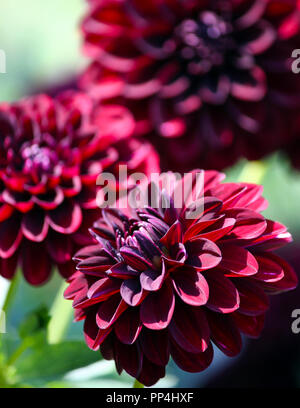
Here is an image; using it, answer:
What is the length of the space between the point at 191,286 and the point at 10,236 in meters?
0.14

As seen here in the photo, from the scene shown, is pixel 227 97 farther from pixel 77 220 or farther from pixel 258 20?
pixel 77 220

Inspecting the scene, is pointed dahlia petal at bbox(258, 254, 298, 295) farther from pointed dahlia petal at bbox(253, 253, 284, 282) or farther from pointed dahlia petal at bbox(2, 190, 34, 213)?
pointed dahlia petal at bbox(2, 190, 34, 213)

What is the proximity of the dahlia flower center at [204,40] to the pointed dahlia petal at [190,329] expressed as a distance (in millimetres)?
217

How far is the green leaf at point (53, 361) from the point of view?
38 centimetres

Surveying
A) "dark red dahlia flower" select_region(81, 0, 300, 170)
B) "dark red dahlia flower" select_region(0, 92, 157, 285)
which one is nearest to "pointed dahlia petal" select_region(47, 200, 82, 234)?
"dark red dahlia flower" select_region(0, 92, 157, 285)

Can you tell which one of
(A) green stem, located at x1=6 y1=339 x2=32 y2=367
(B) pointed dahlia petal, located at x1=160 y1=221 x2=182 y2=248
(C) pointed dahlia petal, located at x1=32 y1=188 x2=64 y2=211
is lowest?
(A) green stem, located at x1=6 y1=339 x2=32 y2=367

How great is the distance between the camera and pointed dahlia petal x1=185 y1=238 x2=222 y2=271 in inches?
12.1

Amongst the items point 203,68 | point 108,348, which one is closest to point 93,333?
point 108,348

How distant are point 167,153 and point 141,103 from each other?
0.14 feet

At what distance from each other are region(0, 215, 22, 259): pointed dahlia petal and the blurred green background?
0.05 metres

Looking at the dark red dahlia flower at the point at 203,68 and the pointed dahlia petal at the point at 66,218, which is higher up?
the dark red dahlia flower at the point at 203,68

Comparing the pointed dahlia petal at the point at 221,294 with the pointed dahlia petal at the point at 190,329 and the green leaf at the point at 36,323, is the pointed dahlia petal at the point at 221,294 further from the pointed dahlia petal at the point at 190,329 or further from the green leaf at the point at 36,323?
the green leaf at the point at 36,323

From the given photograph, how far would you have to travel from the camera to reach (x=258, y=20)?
46cm

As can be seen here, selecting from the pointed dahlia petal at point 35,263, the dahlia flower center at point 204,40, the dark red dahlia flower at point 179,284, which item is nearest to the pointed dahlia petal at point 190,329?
the dark red dahlia flower at point 179,284
